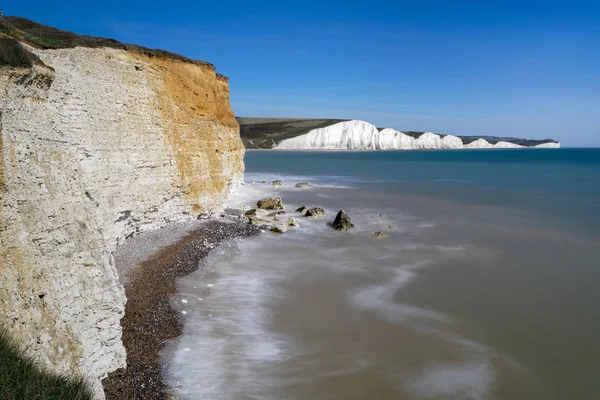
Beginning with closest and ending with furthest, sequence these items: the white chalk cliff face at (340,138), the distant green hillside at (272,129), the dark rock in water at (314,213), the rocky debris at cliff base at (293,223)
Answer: the rocky debris at cliff base at (293,223) < the dark rock in water at (314,213) < the white chalk cliff face at (340,138) < the distant green hillside at (272,129)

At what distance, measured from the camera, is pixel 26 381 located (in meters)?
3.81

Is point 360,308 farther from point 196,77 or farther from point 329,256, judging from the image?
point 196,77

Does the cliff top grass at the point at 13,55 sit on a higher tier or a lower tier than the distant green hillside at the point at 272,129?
lower

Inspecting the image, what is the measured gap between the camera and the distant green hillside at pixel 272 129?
415ft

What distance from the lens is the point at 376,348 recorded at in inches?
321

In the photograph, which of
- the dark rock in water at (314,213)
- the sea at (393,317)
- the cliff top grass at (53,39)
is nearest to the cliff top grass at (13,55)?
the cliff top grass at (53,39)

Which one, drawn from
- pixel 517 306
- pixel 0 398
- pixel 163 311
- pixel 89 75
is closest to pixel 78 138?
pixel 89 75

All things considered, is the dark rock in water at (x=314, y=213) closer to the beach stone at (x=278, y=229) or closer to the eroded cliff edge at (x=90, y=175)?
the beach stone at (x=278, y=229)

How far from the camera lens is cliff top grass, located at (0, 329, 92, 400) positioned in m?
3.59

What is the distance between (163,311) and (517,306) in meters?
8.62

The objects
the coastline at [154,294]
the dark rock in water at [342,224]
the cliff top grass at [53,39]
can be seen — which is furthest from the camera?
the dark rock in water at [342,224]

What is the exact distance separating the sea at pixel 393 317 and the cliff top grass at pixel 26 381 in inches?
93.8

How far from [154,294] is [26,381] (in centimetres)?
595

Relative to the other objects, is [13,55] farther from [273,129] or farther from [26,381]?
[273,129]
